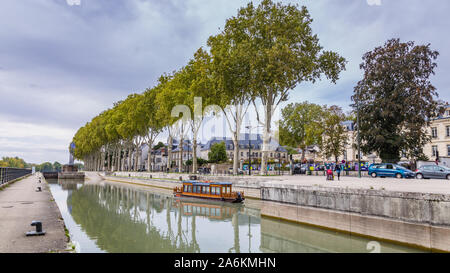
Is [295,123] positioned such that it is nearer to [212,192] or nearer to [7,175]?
[212,192]

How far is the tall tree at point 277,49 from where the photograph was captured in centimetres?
2833

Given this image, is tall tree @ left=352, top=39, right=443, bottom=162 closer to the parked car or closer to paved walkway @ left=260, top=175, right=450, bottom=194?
the parked car

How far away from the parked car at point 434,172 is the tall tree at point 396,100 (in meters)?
7.57

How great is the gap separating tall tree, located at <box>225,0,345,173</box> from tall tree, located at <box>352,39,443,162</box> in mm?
6835

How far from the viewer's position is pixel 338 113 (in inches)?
1779

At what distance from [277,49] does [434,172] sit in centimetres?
1655

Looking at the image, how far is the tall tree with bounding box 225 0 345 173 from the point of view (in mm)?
28328

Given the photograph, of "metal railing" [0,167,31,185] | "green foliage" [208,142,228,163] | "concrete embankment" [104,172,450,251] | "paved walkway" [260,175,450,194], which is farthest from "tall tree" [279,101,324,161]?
"metal railing" [0,167,31,185]

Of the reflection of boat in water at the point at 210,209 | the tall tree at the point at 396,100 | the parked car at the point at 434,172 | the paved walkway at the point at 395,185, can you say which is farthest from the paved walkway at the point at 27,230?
the tall tree at the point at 396,100

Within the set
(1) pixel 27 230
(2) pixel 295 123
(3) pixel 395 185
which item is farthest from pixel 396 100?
(1) pixel 27 230

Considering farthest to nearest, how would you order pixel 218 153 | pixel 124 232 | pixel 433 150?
1. pixel 218 153
2. pixel 433 150
3. pixel 124 232

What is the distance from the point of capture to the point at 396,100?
3322 cm
